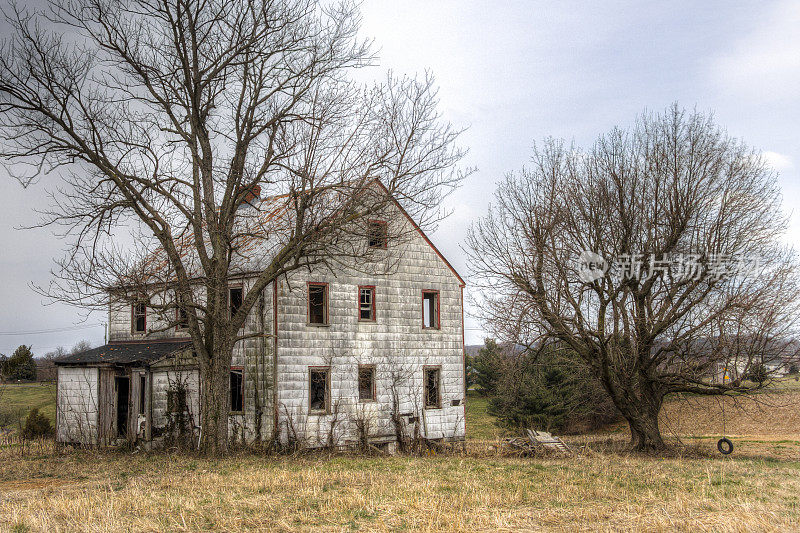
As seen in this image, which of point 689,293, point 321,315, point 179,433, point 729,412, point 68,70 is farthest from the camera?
point 729,412

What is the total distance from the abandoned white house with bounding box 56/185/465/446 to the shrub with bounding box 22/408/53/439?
4.32 meters

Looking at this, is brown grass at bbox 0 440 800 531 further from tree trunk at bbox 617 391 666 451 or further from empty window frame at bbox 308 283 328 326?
empty window frame at bbox 308 283 328 326

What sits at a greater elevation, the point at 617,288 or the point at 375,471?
the point at 617,288

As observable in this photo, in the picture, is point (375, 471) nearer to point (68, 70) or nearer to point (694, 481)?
point (694, 481)

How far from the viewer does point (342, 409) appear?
25.3 m

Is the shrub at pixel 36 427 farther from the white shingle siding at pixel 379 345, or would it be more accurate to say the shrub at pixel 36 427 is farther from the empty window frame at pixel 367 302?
the empty window frame at pixel 367 302

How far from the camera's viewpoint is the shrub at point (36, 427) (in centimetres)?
2964

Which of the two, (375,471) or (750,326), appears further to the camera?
(750,326)

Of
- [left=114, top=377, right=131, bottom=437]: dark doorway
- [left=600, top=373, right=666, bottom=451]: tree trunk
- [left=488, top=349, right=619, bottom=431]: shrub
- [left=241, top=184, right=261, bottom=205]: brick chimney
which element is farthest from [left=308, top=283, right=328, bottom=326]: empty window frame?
[left=488, top=349, right=619, bottom=431]: shrub

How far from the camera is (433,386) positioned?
28312mm

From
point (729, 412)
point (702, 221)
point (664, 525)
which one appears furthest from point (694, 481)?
point (729, 412)

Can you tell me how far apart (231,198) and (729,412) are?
112 feet

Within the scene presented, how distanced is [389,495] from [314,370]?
1309cm

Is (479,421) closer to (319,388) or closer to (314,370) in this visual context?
(319,388)
